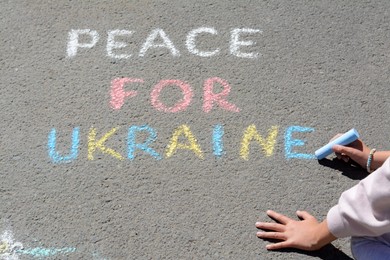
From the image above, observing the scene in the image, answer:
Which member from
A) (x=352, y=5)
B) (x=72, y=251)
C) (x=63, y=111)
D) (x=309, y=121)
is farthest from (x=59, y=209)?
(x=352, y=5)

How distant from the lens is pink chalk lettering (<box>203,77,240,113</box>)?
3.26 meters

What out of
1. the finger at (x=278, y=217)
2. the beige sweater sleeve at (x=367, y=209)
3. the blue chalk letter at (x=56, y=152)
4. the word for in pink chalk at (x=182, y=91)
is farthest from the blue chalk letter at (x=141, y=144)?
the beige sweater sleeve at (x=367, y=209)

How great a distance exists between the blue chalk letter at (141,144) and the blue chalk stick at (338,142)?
829 mm

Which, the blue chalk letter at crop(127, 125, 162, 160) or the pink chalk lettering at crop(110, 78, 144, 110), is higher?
the pink chalk lettering at crop(110, 78, 144, 110)

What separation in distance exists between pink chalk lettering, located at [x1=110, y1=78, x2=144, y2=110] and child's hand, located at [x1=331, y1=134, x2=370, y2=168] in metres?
1.15

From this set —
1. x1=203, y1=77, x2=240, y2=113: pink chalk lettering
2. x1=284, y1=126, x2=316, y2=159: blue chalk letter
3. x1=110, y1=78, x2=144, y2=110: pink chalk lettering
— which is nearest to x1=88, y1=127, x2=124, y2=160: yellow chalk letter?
x1=110, y1=78, x2=144, y2=110: pink chalk lettering

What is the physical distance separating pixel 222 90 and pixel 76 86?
824 mm

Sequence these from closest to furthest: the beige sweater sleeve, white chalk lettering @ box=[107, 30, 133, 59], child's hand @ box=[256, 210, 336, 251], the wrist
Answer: the beige sweater sleeve
the wrist
child's hand @ box=[256, 210, 336, 251]
white chalk lettering @ box=[107, 30, 133, 59]

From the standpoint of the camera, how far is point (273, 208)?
290 centimetres

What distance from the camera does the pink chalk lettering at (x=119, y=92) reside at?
3256mm

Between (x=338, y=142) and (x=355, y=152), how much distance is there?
104 millimetres

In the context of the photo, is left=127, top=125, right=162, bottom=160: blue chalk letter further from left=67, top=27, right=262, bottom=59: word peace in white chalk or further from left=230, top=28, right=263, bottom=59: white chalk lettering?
left=230, top=28, right=263, bottom=59: white chalk lettering

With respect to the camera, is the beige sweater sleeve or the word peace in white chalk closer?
the beige sweater sleeve

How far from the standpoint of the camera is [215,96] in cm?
331
